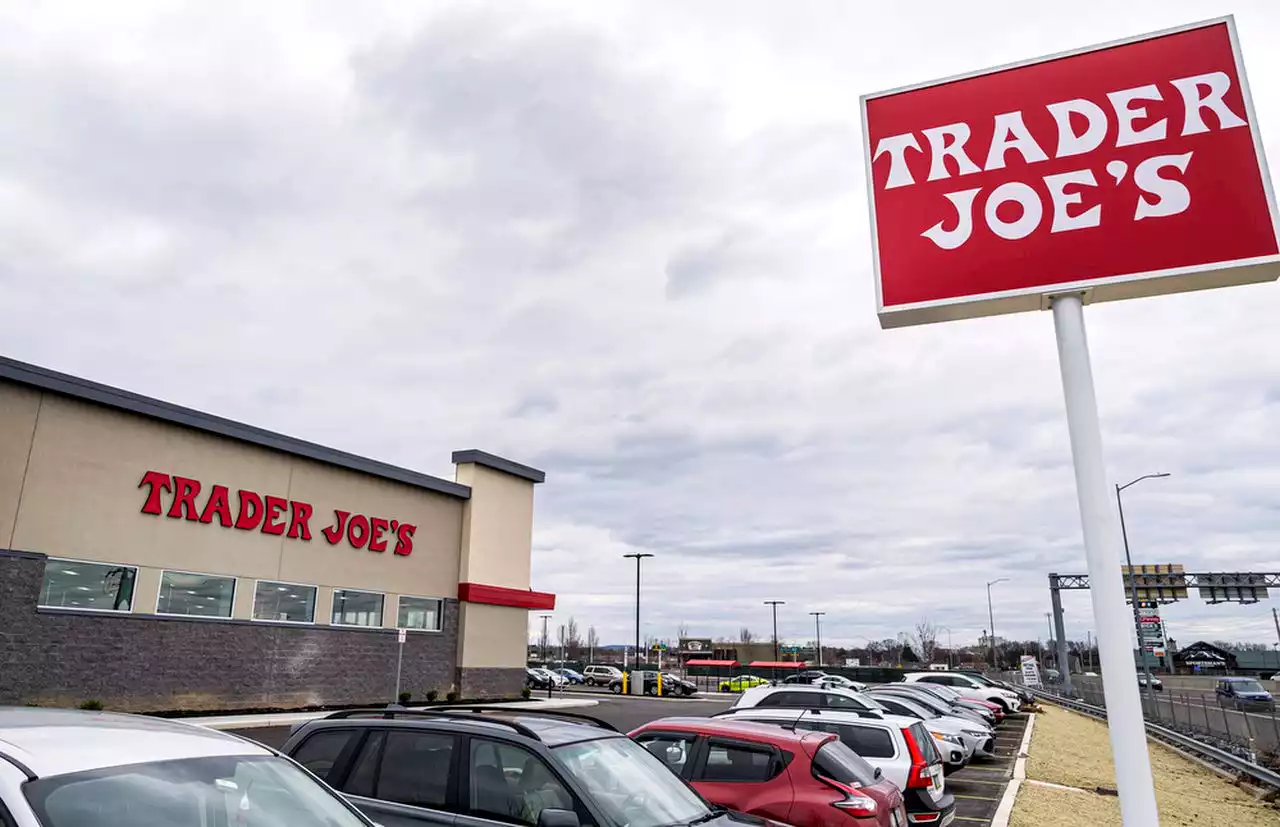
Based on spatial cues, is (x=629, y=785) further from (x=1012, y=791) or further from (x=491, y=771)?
(x=1012, y=791)

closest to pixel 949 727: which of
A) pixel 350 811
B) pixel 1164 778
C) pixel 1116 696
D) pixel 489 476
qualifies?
pixel 1164 778

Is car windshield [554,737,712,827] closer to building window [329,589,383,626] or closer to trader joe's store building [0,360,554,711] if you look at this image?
trader joe's store building [0,360,554,711]

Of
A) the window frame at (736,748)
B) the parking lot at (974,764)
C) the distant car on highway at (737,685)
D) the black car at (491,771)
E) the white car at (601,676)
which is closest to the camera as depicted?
the black car at (491,771)

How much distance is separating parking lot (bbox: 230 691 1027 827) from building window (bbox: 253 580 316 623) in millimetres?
4891

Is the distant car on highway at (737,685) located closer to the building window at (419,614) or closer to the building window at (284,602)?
the building window at (419,614)

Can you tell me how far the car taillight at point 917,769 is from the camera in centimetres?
1044

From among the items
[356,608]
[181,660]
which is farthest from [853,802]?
[356,608]

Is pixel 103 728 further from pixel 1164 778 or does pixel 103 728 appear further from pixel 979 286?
pixel 1164 778

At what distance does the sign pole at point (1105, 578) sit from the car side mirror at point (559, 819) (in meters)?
3.19

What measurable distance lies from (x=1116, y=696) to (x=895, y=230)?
3584mm

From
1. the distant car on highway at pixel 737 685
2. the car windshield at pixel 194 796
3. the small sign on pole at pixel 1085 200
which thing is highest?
the small sign on pole at pixel 1085 200

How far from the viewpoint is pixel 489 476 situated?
36.4 metres

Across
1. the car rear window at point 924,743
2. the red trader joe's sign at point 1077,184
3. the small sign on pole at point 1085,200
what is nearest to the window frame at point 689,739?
the small sign on pole at point 1085,200

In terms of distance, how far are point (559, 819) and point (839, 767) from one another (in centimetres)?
396
